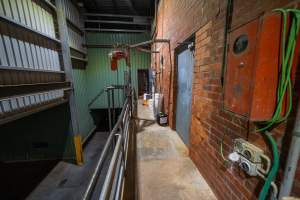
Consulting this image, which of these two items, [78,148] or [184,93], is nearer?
[184,93]

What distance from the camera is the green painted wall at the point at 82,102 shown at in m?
5.65

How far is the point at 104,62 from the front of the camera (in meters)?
7.27

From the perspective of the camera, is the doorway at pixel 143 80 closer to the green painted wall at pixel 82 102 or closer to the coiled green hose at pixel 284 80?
the green painted wall at pixel 82 102

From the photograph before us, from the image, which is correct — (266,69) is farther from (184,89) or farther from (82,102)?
(82,102)

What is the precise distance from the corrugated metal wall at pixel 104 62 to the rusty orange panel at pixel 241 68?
22.6ft

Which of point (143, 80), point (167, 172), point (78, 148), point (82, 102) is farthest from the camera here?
point (143, 80)

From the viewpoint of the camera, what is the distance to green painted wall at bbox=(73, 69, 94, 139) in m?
5.65

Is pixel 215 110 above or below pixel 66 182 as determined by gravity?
above

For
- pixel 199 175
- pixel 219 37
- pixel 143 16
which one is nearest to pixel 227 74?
pixel 219 37

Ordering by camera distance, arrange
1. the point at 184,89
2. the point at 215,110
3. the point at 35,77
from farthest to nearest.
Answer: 1. the point at 35,77
2. the point at 184,89
3. the point at 215,110

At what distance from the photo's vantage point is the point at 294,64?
683 mm

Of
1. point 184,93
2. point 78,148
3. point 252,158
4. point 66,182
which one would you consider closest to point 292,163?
point 252,158

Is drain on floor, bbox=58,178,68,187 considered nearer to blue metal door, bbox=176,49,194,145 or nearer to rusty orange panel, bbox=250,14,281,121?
blue metal door, bbox=176,49,194,145

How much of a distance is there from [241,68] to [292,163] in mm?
547
